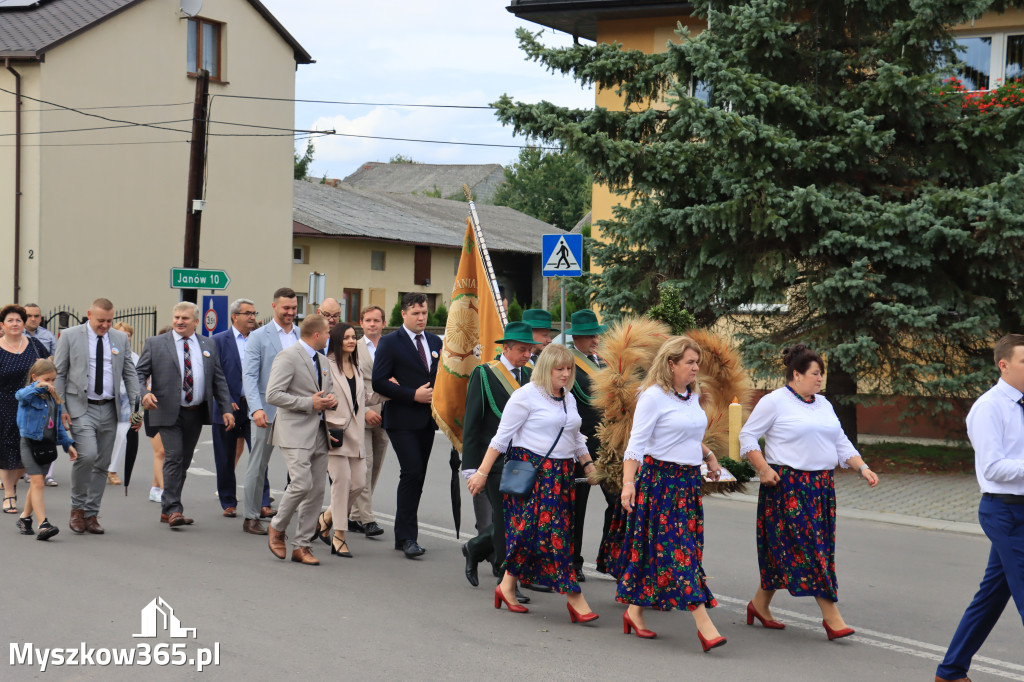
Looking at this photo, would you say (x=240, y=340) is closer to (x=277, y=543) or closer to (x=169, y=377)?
(x=169, y=377)

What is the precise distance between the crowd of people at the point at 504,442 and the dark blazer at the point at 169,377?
14 mm

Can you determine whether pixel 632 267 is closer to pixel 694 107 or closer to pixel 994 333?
pixel 694 107

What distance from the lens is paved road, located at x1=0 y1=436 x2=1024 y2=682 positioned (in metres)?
5.87

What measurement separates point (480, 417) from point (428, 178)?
87.4 m

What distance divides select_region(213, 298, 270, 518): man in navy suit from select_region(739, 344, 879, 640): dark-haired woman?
5371 millimetres

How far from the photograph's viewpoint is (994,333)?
14.0 meters

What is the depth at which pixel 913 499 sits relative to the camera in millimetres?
12781

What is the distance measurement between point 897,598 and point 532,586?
270cm

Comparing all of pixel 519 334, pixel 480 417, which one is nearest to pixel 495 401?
pixel 480 417

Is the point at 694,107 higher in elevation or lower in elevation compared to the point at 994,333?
higher

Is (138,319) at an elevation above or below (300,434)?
above

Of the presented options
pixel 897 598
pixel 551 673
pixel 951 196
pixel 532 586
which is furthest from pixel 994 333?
pixel 551 673

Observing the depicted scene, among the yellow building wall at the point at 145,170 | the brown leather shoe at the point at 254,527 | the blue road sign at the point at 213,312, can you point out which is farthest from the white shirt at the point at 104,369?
the yellow building wall at the point at 145,170

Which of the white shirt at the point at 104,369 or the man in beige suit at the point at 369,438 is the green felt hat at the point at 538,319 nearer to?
the man in beige suit at the point at 369,438
